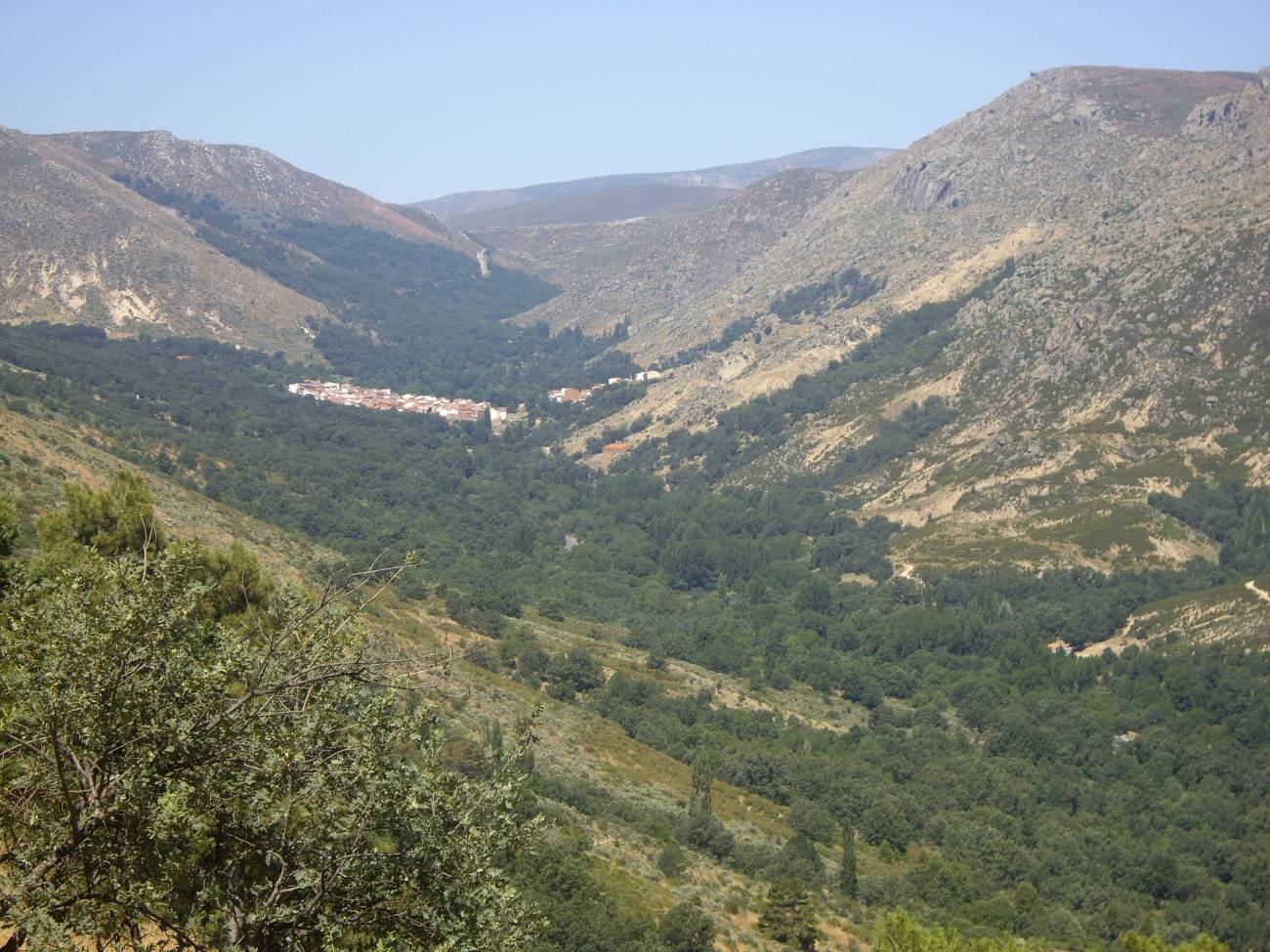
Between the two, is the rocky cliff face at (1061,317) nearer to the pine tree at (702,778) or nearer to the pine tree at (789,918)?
the pine tree at (702,778)

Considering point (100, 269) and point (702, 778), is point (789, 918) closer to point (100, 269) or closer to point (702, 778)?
point (702, 778)

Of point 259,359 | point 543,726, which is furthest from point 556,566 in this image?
point 259,359

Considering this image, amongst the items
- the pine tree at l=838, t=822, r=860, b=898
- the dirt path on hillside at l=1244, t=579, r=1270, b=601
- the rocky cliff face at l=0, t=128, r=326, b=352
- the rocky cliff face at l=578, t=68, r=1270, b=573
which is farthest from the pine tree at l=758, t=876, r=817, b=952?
the rocky cliff face at l=0, t=128, r=326, b=352

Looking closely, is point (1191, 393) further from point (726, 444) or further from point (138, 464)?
point (138, 464)

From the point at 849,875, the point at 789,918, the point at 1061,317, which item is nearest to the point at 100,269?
the point at 1061,317

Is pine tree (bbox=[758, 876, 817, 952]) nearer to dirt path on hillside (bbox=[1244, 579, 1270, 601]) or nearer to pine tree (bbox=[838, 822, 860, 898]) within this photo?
pine tree (bbox=[838, 822, 860, 898])

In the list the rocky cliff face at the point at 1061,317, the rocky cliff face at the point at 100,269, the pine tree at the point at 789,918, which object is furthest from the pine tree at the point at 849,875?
the rocky cliff face at the point at 100,269
